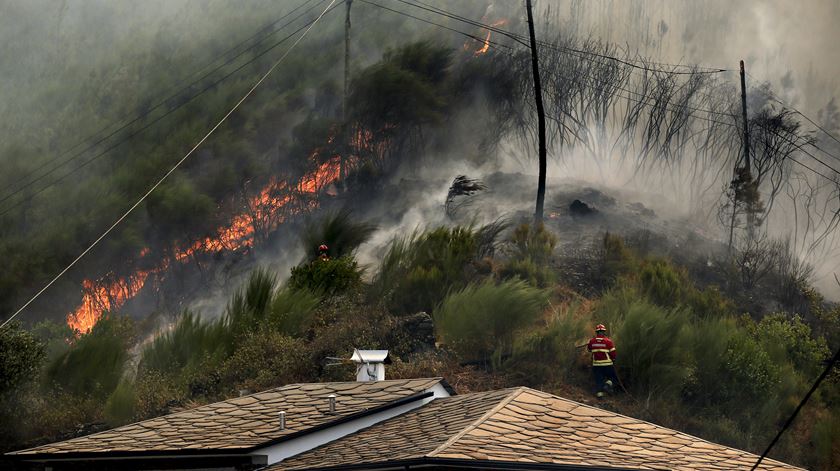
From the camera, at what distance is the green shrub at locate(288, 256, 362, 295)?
126 ft

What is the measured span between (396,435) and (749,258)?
96.9 ft

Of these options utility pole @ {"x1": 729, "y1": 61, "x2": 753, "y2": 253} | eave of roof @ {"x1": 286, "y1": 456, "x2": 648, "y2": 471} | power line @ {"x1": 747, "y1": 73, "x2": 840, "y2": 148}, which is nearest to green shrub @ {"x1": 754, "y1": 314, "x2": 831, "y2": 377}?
utility pole @ {"x1": 729, "y1": 61, "x2": 753, "y2": 253}

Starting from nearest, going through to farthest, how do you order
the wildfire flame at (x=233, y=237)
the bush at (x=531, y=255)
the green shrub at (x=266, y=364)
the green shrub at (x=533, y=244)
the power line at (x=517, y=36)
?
the green shrub at (x=266, y=364) → the bush at (x=531, y=255) → the green shrub at (x=533, y=244) → the power line at (x=517, y=36) → the wildfire flame at (x=233, y=237)

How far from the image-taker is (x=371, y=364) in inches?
906

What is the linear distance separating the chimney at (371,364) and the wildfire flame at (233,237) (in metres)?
30.6

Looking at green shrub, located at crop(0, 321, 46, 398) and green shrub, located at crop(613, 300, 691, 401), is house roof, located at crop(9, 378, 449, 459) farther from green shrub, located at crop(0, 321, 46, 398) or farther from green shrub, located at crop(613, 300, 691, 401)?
green shrub, located at crop(0, 321, 46, 398)

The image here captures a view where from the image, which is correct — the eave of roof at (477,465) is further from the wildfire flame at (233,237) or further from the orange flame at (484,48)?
the orange flame at (484,48)

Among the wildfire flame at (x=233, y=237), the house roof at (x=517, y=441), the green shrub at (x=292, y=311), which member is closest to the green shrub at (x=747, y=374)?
the green shrub at (x=292, y=311)

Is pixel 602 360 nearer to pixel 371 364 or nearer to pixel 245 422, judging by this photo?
pixel 371 364

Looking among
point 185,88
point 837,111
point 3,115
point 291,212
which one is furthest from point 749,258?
point 3,115

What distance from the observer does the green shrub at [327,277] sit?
38375mm

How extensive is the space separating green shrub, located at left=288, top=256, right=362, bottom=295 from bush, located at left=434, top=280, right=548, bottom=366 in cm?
467

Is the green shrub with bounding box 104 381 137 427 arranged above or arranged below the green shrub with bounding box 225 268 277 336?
below

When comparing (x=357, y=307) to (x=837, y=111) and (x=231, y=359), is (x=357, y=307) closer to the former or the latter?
(x=231, y=359)
